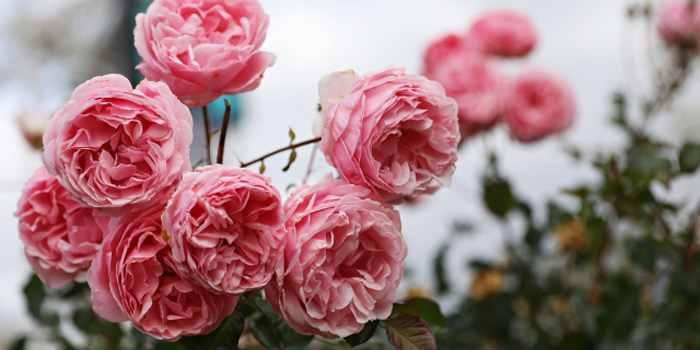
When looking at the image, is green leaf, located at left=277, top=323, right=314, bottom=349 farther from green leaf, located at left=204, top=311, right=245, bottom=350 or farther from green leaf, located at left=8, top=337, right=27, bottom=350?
green leaf, located at left=8, top=337, right=27, bottom=350

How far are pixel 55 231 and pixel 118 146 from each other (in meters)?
0.10

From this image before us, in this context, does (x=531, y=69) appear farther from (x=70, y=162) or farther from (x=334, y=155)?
(x=70, y=162)

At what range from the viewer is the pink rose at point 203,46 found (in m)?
0.35

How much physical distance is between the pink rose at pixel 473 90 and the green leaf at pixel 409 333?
0.58 meters

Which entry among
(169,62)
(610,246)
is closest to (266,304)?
(169,62)

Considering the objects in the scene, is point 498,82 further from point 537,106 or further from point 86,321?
point 86,321

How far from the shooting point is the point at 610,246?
3.09ft

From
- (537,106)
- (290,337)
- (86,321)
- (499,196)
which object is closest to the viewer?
(290,337)

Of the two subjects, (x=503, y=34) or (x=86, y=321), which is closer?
(x=86, y=321)

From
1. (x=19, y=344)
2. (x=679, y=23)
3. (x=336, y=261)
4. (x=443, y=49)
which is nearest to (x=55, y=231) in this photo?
(x=336, y=261)

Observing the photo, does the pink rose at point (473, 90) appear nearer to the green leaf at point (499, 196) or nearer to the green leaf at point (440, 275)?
the green leaf at point (499, 196)

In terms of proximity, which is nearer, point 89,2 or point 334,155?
point 334,155

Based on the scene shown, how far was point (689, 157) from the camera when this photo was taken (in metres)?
0.64

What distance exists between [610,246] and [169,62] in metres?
0.84
